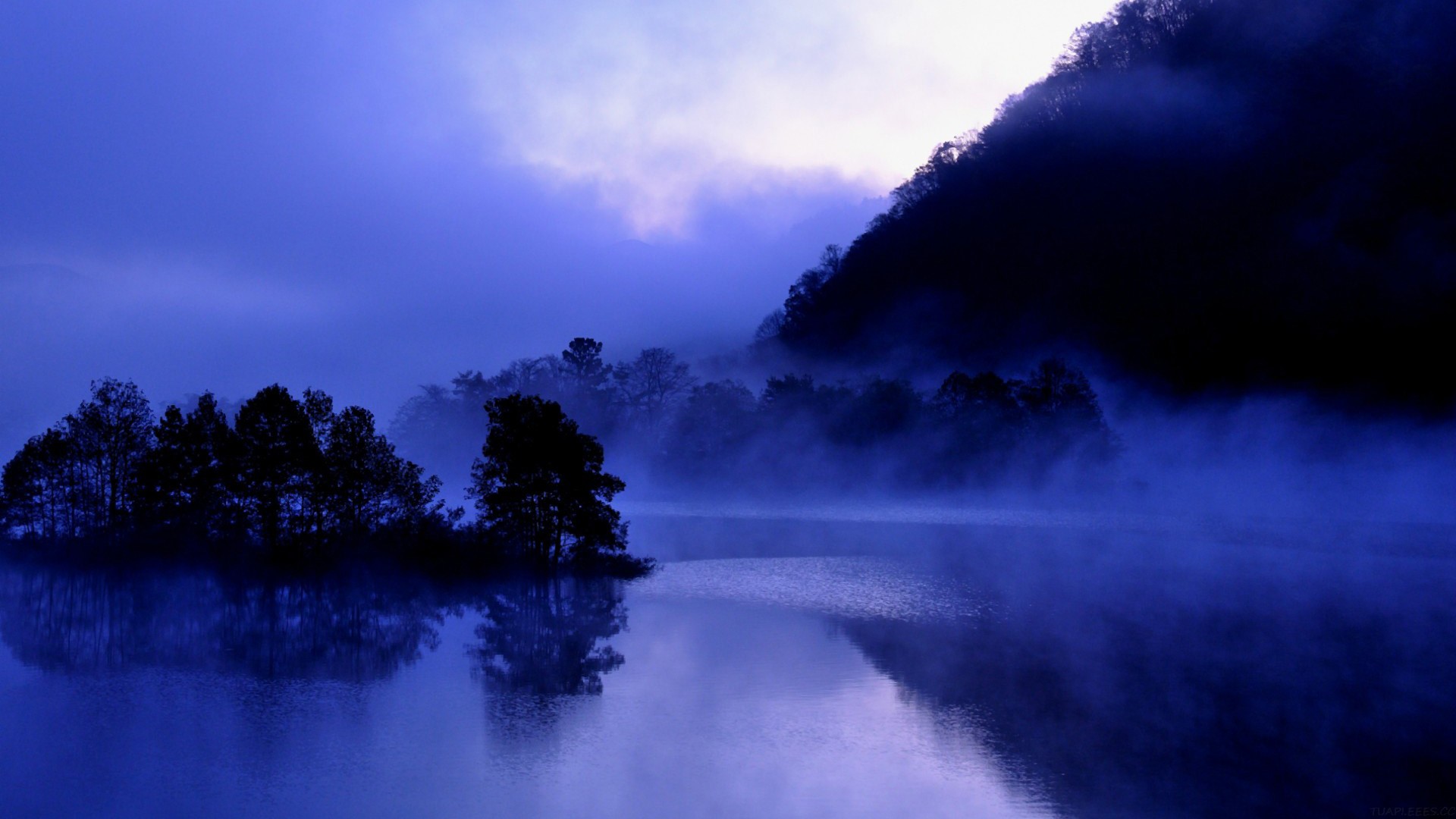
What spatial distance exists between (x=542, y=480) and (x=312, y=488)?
10761 mm

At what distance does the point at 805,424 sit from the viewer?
8838 cm

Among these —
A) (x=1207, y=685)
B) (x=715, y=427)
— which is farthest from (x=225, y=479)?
(x=715, y=427)

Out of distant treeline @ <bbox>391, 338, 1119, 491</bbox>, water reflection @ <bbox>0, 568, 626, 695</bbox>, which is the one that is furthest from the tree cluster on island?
distant treeline @ <bbox>391, 338, 1119, 491</bbox>

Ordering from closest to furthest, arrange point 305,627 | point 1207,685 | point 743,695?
point 743,695 < point 1207,685 < point 305,627

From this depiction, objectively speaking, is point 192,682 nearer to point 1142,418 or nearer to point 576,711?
point 576,711

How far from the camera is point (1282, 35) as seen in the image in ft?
322

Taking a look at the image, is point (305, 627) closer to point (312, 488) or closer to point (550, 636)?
point (550, 636)

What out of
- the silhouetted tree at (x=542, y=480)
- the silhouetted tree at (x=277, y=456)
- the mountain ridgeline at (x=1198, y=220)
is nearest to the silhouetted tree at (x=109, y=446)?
the silhouetted tree at (x=277, y=456)

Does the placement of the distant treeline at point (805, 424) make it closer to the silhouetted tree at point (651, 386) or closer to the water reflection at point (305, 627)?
the silhouetted tree at point (651, 386)

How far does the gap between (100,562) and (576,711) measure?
36471 millimetres

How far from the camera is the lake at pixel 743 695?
16.0 m

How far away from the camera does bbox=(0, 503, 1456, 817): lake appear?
632 inches

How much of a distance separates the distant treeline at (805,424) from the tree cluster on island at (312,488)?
1709 inches

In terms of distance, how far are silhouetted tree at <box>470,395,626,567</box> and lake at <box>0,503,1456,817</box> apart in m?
2.47
